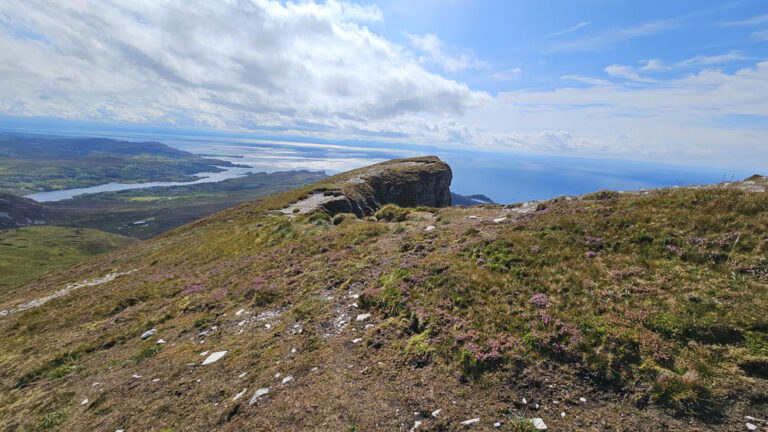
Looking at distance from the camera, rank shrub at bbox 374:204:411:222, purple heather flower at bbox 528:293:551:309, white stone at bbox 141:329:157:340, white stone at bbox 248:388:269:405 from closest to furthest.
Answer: white stone at bbox 248:388:269:405, purple heather flower at bbox 528:293:551:309, white stone at bbox 141:329:157:340, shrub at bbox 374:204:411:222

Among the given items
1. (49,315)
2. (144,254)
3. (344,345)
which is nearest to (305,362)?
(344,345)

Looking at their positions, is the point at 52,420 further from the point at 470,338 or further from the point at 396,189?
the point at 396,189

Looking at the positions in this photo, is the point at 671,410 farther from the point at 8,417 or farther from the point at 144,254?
the point at 144,254

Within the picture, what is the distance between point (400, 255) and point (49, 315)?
26164 millimetres

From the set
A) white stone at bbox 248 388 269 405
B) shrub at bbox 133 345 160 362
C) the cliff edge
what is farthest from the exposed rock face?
white stone at bbox 248 388 269 405

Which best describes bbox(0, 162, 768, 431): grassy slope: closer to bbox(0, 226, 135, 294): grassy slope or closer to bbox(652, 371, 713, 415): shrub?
bbox(652, 371, 713, 415): shrub

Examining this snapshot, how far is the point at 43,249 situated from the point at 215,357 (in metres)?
171

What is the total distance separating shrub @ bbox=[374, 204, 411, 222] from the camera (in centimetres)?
3080

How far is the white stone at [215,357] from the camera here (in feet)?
37.0

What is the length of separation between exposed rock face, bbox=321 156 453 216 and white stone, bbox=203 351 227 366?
29296 millimetres

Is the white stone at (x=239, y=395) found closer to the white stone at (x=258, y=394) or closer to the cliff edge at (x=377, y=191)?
the white stone at (x=258, y=394)

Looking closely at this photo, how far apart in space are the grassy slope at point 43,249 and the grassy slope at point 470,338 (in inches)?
2896

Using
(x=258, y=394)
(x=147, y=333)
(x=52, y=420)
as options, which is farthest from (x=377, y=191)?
(x=52, y=420)

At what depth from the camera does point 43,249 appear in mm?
116250
